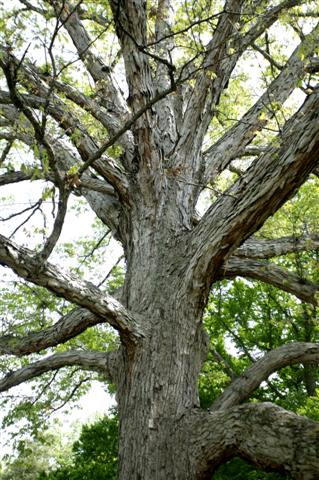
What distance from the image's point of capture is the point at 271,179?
157 inches

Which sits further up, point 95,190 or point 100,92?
point 100,92

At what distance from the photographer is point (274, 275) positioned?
5.46 meters

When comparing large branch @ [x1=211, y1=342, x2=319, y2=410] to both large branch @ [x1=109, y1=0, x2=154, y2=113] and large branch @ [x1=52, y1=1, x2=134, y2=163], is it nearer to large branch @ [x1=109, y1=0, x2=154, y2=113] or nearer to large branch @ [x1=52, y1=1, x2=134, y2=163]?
large branch @ [x1=52, y1=1, x2=134, y2=163]

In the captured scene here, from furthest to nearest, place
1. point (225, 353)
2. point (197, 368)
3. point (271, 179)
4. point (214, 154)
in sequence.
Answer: point (225, 353) < point (214, 154) < point (197, 368) < point (271, 179)

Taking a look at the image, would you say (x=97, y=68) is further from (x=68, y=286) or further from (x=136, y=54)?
(x=68, y=286)

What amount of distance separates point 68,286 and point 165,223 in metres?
1.75

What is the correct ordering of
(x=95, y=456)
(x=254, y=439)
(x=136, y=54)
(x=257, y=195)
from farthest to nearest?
1. (x=95, y=456)
2. (x=136, y=54)
3. (x=257, y=195)
4. (x=254, y=439)

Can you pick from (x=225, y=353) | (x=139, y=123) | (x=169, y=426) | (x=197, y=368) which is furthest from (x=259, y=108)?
(x=225, y=353)

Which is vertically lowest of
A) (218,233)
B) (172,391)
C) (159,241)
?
(172,391)

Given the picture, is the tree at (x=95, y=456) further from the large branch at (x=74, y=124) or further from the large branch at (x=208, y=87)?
the large branch at (x=208, y=87)

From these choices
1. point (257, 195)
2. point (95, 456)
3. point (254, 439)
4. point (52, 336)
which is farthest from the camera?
point (95, 456)

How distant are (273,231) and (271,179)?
307cm

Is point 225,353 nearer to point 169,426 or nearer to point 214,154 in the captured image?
point 214,154

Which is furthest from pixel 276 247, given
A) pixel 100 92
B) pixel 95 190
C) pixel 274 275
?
pixel 100 92
